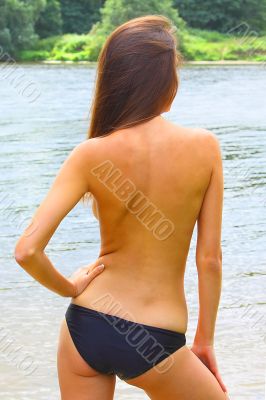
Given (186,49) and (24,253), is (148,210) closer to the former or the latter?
(24,253)

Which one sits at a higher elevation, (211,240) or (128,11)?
(211,240)

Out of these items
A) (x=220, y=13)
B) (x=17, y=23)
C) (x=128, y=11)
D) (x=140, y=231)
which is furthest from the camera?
(x=220, y=13)

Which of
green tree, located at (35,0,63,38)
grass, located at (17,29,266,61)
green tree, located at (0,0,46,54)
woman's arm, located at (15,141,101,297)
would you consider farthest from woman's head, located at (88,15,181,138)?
green tree, located at (35,0,63,38)

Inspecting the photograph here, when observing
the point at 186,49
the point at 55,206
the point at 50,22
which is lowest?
the point at 50,22

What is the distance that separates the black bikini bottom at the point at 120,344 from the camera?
9.32 feet

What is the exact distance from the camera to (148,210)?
2867mm

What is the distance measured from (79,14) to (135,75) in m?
117

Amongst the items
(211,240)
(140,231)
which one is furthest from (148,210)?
(211,240)

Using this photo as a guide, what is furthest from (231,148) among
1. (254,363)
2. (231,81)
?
(231,81)

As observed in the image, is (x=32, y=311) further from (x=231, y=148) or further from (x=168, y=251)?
(x=231, y=148)

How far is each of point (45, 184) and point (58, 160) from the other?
3.52 metres

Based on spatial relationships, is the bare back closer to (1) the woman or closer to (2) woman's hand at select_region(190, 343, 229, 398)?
(1) the woman

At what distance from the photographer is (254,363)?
20.7ft

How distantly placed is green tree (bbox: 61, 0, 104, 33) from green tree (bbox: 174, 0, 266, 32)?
10.9 metres
